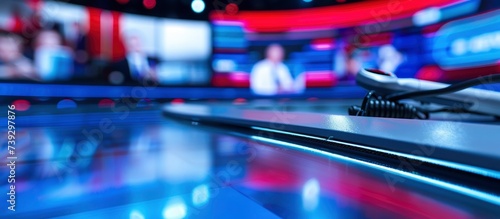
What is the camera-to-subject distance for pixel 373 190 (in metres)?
0.53

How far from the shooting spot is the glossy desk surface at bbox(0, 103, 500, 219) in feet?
1.47

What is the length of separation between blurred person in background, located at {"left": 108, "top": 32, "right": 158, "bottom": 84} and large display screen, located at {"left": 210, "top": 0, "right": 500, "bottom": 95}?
39.5 inches

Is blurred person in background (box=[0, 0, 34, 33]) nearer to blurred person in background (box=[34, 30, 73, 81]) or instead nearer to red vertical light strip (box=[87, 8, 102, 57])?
blurred person in background (box=[34, 30, 73, 81])

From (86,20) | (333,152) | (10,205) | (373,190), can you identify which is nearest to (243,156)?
(333,152)

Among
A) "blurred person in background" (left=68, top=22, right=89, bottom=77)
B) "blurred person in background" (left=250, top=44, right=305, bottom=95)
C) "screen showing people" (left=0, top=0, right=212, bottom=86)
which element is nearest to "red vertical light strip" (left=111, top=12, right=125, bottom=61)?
"screen showing people" (left=0, top=0, right=212, bottom=86)

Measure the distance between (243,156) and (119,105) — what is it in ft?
12.4

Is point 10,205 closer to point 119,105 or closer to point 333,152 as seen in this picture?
point 333,152

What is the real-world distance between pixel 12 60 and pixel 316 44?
13.2 feet

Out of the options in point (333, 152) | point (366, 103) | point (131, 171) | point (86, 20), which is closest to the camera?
point (131, 171)

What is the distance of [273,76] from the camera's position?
4883mm

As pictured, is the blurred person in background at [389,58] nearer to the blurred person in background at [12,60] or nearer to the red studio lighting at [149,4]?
the red studio lighting at [149,4]

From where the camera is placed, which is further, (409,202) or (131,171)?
(131,171)

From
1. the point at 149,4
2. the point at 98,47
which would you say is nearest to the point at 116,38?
the point at 98,47

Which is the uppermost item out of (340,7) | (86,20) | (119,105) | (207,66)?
(340,7)
